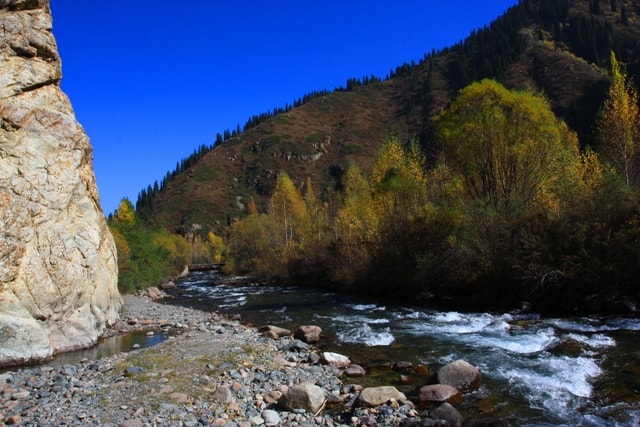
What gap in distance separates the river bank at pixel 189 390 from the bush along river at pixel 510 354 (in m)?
1.62

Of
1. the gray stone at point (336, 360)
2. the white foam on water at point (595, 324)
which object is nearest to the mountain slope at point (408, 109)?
the white foam on water at point (595, 324)

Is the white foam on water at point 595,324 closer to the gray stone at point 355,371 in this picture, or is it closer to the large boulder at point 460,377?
the large boulder at point 460,377

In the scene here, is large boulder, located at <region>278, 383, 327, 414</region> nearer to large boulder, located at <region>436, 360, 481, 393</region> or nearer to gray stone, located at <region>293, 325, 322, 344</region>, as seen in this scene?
large boulder, located at <region>436, 360, 481, 393</region>

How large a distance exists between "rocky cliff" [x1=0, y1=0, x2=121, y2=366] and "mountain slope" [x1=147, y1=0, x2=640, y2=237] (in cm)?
10733

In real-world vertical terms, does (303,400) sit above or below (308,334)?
above

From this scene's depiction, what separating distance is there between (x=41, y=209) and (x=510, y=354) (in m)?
16.2

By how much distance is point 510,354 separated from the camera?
Answer: 13.9m

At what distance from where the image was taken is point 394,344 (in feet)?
53.6

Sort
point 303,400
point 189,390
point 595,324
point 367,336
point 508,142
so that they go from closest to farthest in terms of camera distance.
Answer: point 303,400 < point 189,390 < point 595,324 < point 367,336 < point 508,142

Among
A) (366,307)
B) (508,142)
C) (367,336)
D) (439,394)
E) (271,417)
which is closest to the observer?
(271,417)

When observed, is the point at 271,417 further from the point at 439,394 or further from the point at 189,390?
the point at 439,394

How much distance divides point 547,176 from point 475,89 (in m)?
7.13

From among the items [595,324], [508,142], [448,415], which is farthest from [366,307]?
[448,415]

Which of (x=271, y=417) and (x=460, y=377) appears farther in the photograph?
(x=460, y=377)
